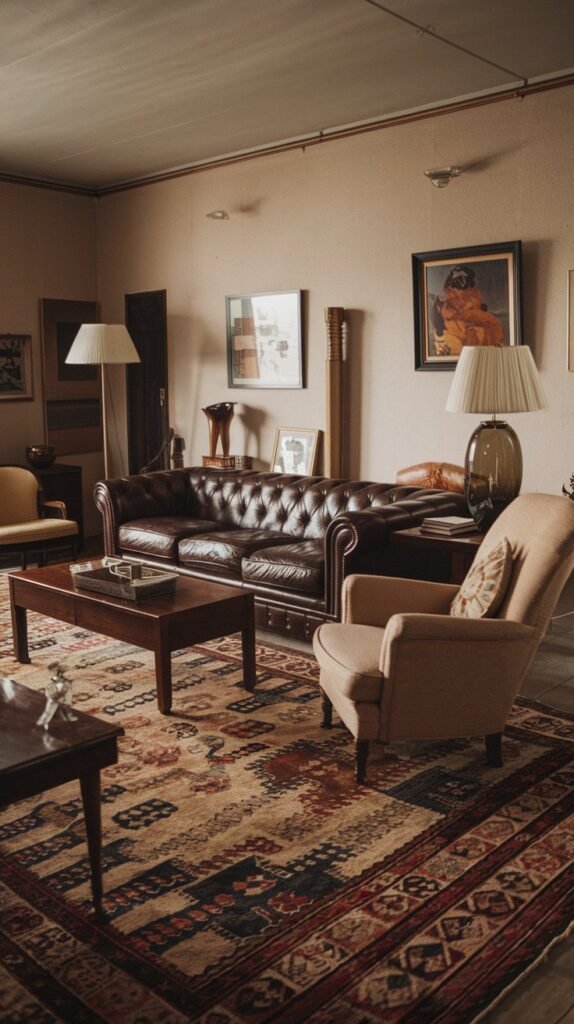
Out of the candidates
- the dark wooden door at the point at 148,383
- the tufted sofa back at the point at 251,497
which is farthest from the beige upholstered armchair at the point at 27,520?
the dark wooden door at the point at 148,383

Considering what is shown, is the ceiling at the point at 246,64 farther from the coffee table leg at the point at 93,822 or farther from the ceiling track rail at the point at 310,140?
the coffee table leg at the point at 93,822

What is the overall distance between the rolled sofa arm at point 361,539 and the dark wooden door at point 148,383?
370 cm

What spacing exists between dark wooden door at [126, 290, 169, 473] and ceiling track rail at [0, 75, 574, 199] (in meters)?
0.99

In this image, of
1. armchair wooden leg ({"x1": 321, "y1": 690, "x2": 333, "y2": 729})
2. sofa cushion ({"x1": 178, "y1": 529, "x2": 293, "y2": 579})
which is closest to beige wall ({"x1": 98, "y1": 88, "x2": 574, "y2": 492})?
sofa cushion ({"x1": 178, "y1": 529, "x2": 293, "y2": 579})

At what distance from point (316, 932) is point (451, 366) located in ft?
14.1

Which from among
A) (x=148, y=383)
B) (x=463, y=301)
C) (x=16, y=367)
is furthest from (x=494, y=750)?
(x=16, y=367)

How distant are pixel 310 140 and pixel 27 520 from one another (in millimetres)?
3536

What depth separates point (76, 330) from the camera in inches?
331

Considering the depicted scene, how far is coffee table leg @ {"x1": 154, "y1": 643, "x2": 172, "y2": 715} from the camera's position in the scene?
3.93 meters

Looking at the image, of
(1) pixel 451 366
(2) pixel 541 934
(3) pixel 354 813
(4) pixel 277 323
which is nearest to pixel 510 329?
(1) pixel 451 366

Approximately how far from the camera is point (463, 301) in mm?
5949

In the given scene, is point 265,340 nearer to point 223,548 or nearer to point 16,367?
point 16,367

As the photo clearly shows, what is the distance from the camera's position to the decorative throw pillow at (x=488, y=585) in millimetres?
3385

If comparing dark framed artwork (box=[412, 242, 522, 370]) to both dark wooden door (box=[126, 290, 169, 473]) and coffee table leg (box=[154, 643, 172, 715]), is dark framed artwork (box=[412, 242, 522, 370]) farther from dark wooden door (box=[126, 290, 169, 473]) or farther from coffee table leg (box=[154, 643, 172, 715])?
coffee table leg (box=[154, 643, 172, 715])
